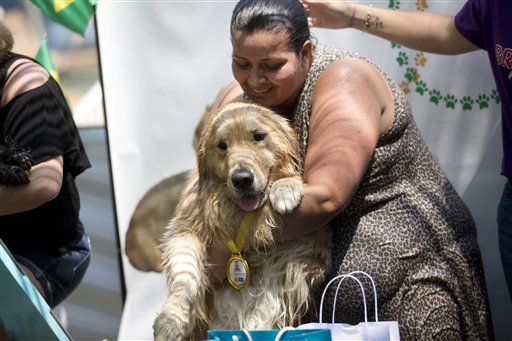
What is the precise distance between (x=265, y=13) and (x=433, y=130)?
1.32m

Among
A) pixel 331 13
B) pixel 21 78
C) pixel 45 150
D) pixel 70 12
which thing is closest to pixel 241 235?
pixel 45 150

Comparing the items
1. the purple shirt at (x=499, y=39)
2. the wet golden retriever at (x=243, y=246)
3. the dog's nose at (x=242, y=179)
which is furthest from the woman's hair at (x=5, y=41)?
the purple shirt at (x=499, y=39)

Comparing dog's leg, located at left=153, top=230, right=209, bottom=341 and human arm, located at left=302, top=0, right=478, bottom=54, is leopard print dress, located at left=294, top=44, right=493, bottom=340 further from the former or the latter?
human arm, located at left=302, top=0, right=478, bottom=54

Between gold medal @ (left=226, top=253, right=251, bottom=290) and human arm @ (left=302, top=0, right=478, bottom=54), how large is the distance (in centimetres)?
120

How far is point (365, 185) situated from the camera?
2.72m

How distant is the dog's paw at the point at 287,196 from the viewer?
2.62 meters

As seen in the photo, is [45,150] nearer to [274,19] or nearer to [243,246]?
[243,246]

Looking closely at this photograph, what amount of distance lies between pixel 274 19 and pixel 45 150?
1.04 meters

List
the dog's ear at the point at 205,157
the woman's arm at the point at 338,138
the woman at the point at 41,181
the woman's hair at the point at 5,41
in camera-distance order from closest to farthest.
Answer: the woman's arm at the point at 338,138 → the dog's ear at the point at 205,157 → the woman at the point at 41,181 → the woman's hair at the point at 5,41

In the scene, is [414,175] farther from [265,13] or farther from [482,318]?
[265,13]

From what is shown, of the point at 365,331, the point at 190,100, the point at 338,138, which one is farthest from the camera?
the point at 190,100

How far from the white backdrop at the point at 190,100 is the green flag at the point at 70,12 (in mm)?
106

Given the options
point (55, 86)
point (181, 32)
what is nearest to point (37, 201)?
point (55, 86)

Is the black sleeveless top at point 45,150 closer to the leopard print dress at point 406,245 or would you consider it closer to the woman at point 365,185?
the woman at point 365,185
